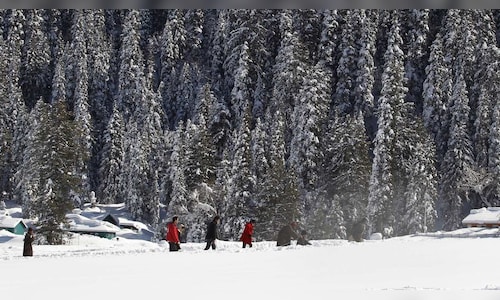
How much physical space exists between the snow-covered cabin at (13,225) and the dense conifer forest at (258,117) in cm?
261

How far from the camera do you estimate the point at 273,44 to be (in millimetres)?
105625

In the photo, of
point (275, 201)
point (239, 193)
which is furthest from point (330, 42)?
point (275, 201)

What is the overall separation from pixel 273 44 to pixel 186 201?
45.3 meters

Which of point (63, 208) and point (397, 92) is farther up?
point (397, 92)

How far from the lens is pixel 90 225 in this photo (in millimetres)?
83125

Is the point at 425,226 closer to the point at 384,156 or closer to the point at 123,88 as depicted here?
the point at 384,156

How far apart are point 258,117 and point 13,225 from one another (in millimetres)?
33168

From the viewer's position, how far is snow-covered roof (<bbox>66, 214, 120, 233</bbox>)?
81188 mm

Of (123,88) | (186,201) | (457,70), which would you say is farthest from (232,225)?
(123,88)

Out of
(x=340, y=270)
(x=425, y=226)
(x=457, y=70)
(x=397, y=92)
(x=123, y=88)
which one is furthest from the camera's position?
(x=123, y=88)

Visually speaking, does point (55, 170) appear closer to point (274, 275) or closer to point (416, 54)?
point (274, 275)

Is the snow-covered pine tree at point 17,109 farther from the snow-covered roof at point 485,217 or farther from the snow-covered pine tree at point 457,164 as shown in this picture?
the snow-covered roof at point 485,217

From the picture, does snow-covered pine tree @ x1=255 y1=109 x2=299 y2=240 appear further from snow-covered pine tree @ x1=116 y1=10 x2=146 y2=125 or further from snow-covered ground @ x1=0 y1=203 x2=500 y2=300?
snow-covered pine tree @ x1=116 y1=10 x2=146 y2=125

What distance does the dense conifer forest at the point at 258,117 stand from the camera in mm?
63469
